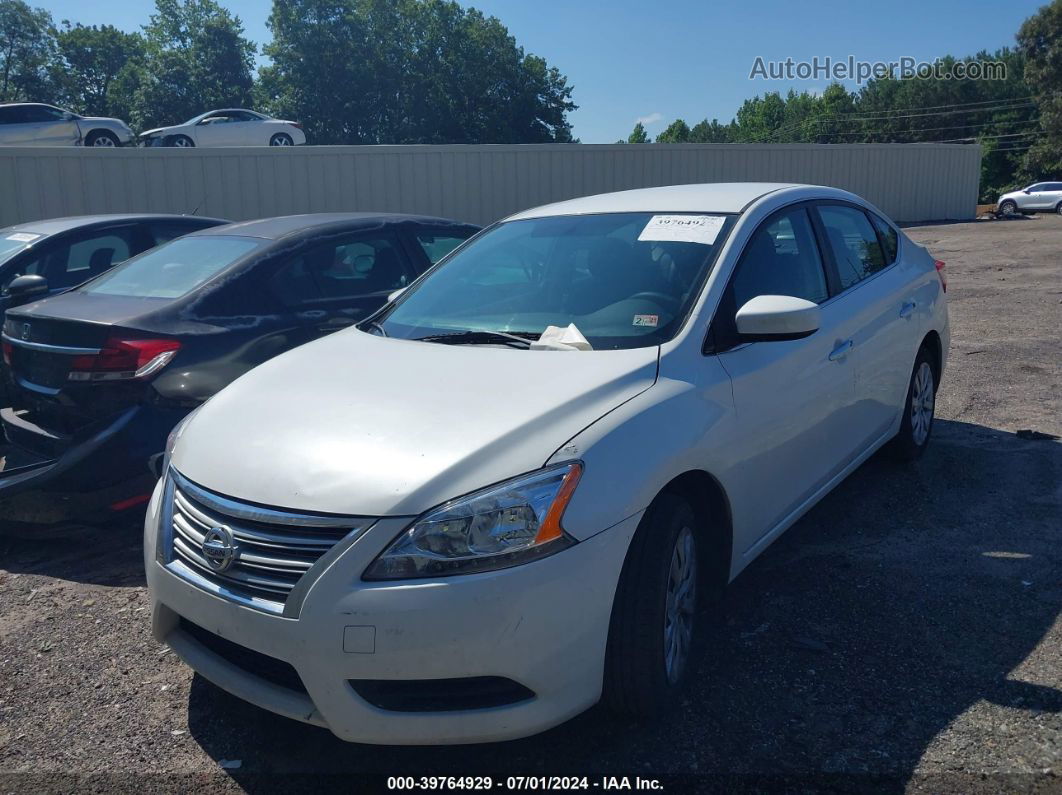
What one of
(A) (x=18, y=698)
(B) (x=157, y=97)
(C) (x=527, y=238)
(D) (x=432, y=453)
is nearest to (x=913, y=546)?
(C) (x=527, y=238)

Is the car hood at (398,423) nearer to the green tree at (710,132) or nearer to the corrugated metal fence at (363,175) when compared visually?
the corrugated metal fence at (363,175)

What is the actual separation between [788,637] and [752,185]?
2.24 metres

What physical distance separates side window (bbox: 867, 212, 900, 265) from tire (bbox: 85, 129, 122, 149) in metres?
25.6

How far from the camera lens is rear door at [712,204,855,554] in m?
3.53

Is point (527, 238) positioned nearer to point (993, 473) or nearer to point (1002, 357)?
point (993, 473)

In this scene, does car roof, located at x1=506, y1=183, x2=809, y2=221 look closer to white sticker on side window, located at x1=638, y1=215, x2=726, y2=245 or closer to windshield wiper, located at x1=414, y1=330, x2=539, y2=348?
white sticker on side window, located at x1=638, y1=215, x2=726, y2=245

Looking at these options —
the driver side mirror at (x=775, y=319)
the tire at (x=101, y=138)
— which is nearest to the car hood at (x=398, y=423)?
the driver side mirror at (x=775, y=319)

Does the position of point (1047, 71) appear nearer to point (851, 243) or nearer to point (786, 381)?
point (851, 243)

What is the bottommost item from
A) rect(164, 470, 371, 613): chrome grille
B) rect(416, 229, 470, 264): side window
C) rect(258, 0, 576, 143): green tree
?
rect(164, 470, 371, 613): chrome grille

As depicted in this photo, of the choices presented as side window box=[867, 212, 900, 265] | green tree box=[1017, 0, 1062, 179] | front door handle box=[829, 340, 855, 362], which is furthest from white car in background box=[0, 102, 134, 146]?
green tree box=[1017, 0, 1062, 179]

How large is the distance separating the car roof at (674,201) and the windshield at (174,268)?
1.84 m

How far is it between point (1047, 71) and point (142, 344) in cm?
7187

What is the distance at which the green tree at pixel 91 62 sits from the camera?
77.8 meters

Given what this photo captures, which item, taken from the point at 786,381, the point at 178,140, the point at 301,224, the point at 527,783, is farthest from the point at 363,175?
the point at 527,783
